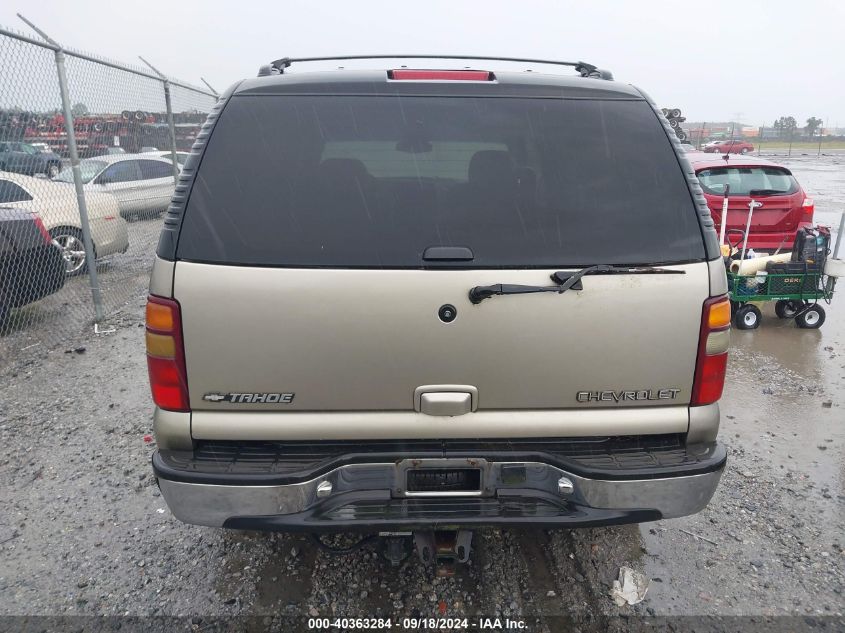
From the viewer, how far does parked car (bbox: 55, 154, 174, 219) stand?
855 cm

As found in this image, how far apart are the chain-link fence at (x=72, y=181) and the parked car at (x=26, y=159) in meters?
0.01

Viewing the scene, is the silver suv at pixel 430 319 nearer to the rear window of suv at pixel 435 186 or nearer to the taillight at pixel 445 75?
the rear window of suv at pixel 435 186

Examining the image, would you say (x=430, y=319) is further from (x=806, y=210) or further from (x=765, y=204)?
(x=806, y=210)

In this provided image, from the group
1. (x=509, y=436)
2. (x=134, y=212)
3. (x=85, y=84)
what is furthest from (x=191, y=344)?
(x=134, y=212)

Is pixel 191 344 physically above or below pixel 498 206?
below

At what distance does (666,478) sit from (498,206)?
3.75 ft

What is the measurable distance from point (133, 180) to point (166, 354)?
8.40 metres

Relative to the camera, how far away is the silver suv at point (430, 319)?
2057 millimetres

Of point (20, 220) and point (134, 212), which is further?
point (134, 212)

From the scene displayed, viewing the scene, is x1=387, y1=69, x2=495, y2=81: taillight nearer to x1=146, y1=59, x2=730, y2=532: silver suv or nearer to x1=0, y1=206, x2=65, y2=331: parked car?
x1=146, y1=59, x2=730, y2=532: silver suv

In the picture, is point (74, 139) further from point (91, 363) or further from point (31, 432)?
point (31, 432)

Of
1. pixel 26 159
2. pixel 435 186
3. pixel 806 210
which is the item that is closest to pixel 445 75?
pixel 435 186

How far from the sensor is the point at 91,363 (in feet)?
18.0

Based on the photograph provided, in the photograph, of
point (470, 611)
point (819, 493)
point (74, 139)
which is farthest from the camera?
point (74, 139)
